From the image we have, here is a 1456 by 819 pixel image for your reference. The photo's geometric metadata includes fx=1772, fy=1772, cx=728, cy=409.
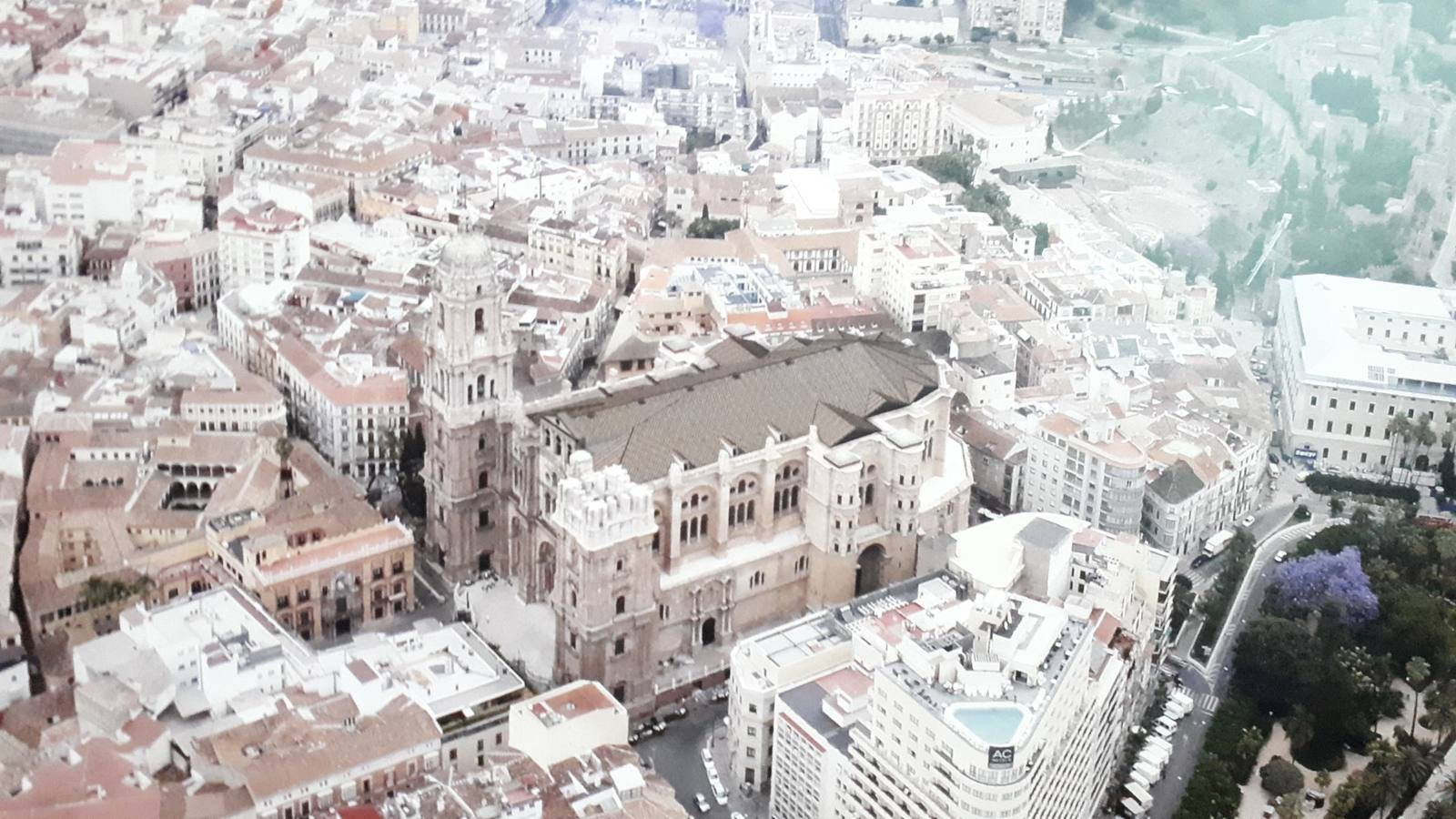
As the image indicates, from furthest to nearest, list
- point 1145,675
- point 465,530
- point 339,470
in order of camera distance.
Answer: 1. point 339,470
2. point 465,530
3. point 1145,675

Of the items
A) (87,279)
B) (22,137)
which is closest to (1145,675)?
(87,279)

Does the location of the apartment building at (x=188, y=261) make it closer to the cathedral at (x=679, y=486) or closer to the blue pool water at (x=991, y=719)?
the cathedral at (x=679, y=486)

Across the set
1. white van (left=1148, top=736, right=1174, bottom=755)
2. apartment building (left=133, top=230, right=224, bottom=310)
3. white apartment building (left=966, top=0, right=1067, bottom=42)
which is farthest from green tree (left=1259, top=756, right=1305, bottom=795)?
white apartment building (left=966, top=0, right=1067, bottom=42)

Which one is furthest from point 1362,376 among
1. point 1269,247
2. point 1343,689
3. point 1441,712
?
point 1441,712

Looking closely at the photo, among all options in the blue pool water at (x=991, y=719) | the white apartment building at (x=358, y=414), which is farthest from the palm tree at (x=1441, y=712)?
the white apartment building at (x=358, y=414)

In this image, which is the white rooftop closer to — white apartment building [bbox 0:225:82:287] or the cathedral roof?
the cathedral roof

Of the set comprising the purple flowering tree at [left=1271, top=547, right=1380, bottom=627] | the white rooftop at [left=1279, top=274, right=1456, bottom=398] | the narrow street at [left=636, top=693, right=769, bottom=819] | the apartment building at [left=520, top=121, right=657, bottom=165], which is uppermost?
the apartment building at [left=520, top=121, right=657, bottom=165]

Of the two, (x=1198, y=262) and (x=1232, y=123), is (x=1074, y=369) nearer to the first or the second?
(x=1198, y=262)
